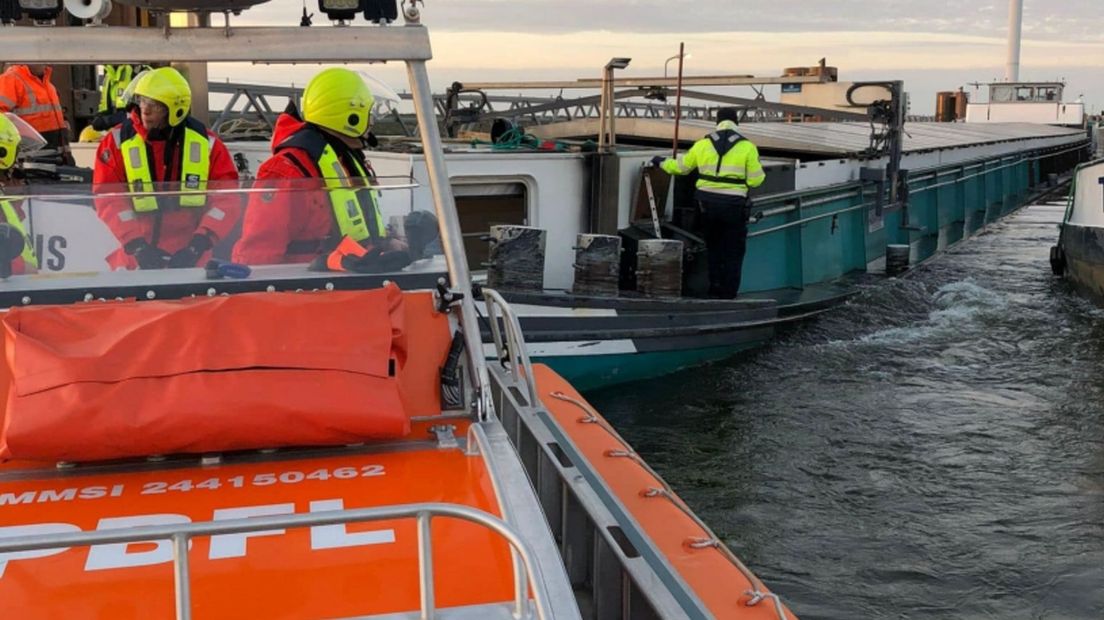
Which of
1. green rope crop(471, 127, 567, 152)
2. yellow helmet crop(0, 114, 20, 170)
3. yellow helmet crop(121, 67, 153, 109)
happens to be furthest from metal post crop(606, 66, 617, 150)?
yellow helmet crop(0, 114, 20, 170)

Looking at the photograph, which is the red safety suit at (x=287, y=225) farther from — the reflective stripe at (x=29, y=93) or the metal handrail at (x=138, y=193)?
the reflective stripe at (x=29, y=93)

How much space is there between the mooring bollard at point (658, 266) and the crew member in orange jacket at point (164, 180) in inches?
218

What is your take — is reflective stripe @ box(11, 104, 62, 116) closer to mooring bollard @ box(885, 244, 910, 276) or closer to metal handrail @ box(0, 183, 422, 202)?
metal handrail @ box(0, 183, 422, 202)

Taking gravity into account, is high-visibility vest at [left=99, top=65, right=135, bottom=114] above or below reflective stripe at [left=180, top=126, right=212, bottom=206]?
above

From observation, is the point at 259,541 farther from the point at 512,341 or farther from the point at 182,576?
the point at 512,341

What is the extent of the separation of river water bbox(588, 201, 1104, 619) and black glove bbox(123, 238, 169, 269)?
3808mm

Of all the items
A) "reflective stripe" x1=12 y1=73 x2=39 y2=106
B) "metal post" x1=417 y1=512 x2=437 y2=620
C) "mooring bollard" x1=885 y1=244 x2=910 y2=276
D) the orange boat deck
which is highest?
"reflective stripe" x1=12 y1=73 x2=39 y2=106

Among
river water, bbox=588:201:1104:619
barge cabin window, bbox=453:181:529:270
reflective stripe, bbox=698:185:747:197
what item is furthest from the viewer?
reflective stripe, bbox=698:185:747:197

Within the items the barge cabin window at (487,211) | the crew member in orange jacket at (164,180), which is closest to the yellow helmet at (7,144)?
the crew member in orange jacket at (164,180)

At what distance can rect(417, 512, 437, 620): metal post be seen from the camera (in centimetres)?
188

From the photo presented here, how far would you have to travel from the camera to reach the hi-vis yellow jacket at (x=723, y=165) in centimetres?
996

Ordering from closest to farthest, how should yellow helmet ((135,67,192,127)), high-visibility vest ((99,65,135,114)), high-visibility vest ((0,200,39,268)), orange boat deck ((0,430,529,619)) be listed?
orange boat deck ((0,430,529,619)) < high-visibility vest ((0,200,39,268)) < yellow helmet ((135,67,192,127)) < high-visibility vest ((99,65,135,114))

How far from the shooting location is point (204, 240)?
3.23 metres

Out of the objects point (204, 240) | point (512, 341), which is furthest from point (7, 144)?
point (512, 341)
